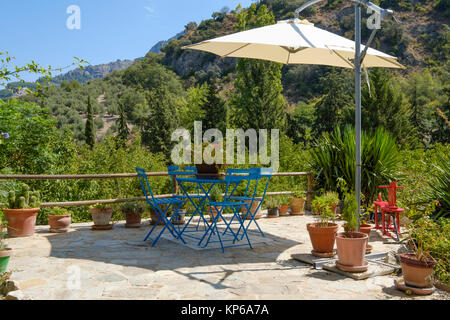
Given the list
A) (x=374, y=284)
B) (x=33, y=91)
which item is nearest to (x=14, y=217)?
(x=33, y=91)

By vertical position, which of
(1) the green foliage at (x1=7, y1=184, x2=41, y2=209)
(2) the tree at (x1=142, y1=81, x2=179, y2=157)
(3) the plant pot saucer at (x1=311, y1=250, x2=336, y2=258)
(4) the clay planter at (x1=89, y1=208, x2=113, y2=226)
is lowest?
(3) the plant pot saucer at (x1=311, y1=250, x2=336, y2=258)

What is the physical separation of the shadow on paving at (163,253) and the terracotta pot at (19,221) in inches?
10.1

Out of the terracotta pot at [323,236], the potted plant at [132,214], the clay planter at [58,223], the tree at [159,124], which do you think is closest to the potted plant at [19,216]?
the clay planter at [58,223]

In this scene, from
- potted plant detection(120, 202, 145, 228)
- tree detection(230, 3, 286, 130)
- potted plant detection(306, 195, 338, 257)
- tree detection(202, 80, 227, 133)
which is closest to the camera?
potted plant detection(306, 195, 338, 257)

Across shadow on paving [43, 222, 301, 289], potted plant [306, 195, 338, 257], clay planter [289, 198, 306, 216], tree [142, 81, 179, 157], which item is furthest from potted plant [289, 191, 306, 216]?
tree [142, 81, 179, 157]

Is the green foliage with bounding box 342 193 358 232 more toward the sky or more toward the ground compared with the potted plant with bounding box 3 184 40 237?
more toward the sky

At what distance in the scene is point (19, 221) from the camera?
461cm

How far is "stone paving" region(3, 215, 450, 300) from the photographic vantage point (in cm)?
269

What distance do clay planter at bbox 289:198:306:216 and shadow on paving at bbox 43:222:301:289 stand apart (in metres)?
1.95

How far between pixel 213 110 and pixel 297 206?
23.5 meters

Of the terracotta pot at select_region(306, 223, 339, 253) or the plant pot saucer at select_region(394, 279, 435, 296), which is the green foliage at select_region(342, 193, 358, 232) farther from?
the plant pot saucer at select_region(394, 279, 435, 296)

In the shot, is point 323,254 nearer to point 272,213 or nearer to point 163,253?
point 163,253

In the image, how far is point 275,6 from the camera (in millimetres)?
65438

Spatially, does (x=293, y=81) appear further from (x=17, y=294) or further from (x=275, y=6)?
(x=17, y=294)
